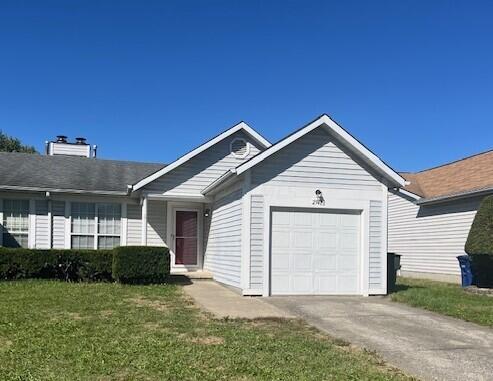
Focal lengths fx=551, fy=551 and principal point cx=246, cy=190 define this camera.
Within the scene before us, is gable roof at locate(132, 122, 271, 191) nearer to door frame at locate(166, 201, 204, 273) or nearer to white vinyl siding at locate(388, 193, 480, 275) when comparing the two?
door frame at locate(166, 201, 204, 273)

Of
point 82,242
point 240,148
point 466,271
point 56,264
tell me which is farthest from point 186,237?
point 466,271

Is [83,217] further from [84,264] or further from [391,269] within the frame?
[391,269]

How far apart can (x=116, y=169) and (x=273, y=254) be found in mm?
10190

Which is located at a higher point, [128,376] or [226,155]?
[226,155]

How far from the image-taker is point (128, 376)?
20.6 feet

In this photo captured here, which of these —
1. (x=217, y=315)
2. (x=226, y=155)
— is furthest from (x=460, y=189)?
(x=217, y=315)

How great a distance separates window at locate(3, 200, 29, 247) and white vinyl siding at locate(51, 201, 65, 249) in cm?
87

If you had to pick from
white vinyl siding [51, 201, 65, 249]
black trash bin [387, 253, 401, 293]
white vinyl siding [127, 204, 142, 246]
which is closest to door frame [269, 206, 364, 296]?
black trash bin [387, 253, 401, 293]

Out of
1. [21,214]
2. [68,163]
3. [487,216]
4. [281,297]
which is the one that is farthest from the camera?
[68,163]

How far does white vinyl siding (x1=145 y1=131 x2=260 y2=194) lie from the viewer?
60.6ft

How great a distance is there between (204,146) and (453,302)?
9540mm

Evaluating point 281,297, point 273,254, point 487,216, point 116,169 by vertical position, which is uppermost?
point 116,169

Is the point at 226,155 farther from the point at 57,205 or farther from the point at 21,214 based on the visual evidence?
the point at 21,214

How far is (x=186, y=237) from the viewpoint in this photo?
20.0 meters
